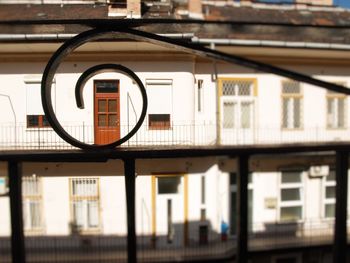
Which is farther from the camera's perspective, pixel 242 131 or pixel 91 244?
pixel 242 131

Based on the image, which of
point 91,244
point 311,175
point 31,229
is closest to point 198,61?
point 91,244

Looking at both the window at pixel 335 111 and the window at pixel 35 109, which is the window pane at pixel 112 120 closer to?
the window at pixel 35 109

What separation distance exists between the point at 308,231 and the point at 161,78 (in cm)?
456

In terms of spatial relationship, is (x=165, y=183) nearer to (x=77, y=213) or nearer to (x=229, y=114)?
(x=77, y=213)

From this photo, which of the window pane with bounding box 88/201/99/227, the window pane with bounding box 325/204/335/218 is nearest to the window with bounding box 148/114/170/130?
the window pane with bounding box 88/201/99/227

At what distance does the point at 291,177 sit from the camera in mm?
4746

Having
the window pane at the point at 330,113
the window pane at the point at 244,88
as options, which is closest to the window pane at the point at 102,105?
the window pane at the point at 244,88

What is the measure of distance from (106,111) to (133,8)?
0.40 m

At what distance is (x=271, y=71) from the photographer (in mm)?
875

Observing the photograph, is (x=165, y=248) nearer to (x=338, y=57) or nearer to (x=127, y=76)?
(x=338, y=57)

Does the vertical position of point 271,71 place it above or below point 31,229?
above

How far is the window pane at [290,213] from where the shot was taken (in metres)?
4.71

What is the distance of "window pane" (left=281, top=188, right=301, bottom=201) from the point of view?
4.77 m

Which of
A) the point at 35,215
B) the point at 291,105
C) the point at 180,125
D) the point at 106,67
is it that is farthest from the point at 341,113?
the point at 35,215
